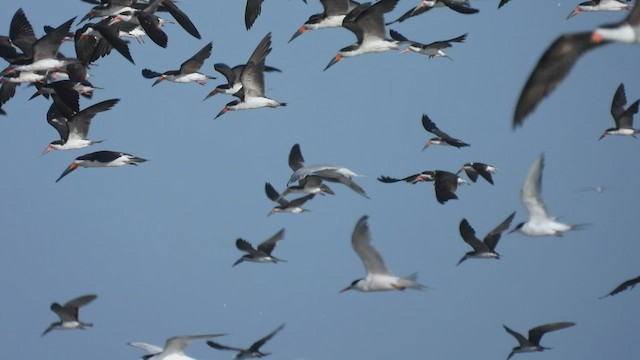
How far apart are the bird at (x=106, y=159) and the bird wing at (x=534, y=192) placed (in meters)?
5.14

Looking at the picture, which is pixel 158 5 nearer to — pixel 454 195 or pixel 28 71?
pixel 28 71

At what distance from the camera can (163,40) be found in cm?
→ 1267

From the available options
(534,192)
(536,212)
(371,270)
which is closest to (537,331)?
(536,212)

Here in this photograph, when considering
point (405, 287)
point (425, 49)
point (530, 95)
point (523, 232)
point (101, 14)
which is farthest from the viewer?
point (425, 49)

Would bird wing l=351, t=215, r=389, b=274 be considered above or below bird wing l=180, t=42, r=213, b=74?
below

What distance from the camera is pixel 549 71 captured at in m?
6.97

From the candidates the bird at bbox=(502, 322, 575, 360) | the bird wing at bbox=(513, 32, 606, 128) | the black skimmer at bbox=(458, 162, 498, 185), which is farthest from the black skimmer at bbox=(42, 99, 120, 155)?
the bird wing at bbox=(513, 32, 606, 128)

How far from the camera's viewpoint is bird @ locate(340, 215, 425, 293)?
10219mm

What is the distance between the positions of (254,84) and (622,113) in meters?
5.84

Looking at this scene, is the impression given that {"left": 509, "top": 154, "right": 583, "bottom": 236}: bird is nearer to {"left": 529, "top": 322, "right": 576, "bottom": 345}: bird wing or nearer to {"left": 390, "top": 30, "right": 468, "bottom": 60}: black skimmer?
{"left": 529, "top": 322, "right": 576, "bottom": 345}: bird wing

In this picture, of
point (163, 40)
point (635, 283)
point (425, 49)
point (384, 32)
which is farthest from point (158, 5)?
point (635, 283)

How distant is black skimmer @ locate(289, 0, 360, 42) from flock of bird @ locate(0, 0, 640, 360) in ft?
0.05

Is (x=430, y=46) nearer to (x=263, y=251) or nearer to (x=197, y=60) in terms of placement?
(x=197, y=60)

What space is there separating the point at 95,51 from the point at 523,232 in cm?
647
